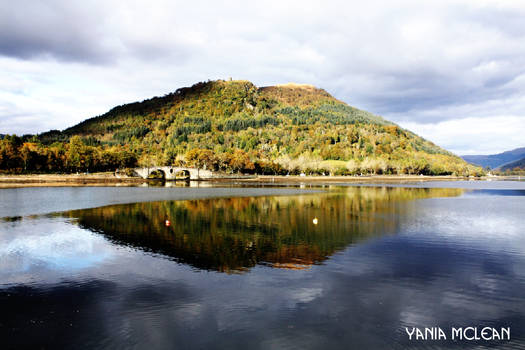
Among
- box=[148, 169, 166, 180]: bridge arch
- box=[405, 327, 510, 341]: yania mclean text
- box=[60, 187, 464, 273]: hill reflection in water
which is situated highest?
box=[148, 169, 166, 180]: bridge arch

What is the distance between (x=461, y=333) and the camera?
38.4 feet

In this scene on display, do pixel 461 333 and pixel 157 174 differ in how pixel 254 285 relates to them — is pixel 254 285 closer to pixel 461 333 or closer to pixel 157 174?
pixel 461 333

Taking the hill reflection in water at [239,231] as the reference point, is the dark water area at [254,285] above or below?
below

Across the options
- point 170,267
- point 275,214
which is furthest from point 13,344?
point 275,214

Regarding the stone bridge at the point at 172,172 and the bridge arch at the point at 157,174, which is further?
the bridge arch at the point at 157,174

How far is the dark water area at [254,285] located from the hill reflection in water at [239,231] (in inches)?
8.0

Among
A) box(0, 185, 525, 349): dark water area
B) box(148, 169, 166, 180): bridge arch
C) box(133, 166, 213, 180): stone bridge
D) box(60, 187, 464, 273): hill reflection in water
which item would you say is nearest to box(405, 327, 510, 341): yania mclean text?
box(0, 185, 525, 349): dark water area

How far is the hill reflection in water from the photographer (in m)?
20.7

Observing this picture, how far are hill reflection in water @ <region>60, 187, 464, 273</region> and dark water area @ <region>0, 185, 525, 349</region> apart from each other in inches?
8.0

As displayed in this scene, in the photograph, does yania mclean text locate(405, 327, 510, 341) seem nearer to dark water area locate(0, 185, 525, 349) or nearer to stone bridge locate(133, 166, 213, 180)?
dark water area locate(0, 185, 525, 349)

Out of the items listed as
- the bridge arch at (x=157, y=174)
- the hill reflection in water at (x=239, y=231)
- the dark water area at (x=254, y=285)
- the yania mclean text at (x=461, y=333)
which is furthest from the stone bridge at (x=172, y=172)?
the yania mclean text at (x=461, y=333)

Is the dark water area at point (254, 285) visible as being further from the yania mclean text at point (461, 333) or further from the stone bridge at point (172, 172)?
the stone bridge at point (172, 172)

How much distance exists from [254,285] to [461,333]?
25.9ft

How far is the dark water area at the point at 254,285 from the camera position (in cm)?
1142
